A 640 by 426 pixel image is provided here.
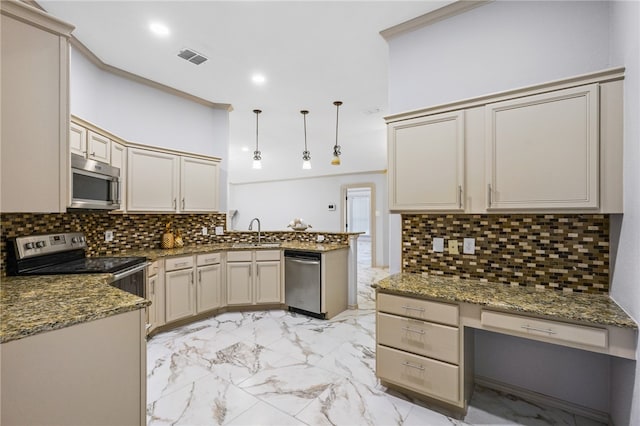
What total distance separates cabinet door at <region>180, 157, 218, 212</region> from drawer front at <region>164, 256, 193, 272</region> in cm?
64

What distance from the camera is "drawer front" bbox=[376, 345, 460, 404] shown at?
1.78 meters

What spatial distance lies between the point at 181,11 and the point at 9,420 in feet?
8.64

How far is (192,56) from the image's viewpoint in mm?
2887

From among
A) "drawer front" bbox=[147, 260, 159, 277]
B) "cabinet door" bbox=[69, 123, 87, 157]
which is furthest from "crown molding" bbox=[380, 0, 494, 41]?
"drawer front" bbox=[147, 260, 159, 277]

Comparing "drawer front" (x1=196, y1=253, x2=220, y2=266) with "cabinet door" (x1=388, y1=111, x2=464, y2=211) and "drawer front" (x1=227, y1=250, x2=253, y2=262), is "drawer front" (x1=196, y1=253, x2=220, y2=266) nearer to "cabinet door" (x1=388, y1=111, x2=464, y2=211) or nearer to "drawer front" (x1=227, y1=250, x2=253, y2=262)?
"drawer front" (x1=227, y1=250, x2=253, y2=262)

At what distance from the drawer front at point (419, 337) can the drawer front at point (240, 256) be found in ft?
6.98

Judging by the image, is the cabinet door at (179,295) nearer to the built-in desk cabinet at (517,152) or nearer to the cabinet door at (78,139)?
the cabinet door at (78,139)

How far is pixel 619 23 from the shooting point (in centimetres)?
162

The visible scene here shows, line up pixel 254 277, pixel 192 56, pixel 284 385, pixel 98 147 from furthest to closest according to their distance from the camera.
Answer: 1. pixel 254 277
2. pixel 192 56
3. pixel 98 147
4. pixel 284 385

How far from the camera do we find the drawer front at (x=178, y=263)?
3094 millimetres

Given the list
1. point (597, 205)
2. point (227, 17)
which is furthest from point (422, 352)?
point (227, 17)

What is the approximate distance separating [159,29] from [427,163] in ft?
8.27

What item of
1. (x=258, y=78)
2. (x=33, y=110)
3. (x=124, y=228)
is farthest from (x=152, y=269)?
(x=258, y=78)

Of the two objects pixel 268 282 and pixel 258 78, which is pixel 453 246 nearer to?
pixel 268 282
